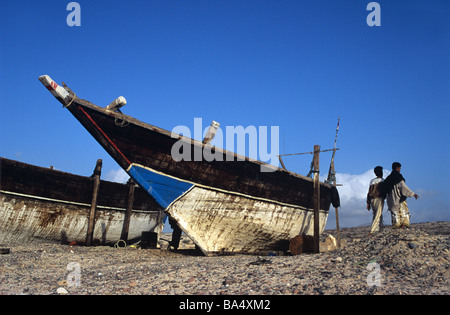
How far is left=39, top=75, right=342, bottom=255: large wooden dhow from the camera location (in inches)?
307

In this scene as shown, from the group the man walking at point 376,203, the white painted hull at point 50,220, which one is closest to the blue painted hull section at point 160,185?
the white painted hull at point 50,220

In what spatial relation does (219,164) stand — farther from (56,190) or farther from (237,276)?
(56,190)

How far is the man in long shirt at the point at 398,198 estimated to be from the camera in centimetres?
862

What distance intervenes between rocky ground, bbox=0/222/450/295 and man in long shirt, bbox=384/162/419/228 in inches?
56.0

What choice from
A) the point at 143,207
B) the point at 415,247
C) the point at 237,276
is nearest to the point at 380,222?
the point at 415,247

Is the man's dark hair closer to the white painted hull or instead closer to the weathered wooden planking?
the weathered wooden planking

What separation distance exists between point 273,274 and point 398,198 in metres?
5.00

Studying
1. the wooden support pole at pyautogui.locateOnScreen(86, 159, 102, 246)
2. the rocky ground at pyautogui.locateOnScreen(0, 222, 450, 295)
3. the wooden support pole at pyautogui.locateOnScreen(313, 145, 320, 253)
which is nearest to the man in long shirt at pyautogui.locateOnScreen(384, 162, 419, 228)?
the rocky ground at pyautogui.locateOnScreen(0, 222, 450, 295)

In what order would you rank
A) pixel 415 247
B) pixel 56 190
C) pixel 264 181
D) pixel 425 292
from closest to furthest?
pixel 425 292 → pixel 415 247 → pixel 264 181 → pixel 56 190

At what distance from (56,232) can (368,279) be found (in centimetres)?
1020

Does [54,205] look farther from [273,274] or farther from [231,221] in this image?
[273,274]

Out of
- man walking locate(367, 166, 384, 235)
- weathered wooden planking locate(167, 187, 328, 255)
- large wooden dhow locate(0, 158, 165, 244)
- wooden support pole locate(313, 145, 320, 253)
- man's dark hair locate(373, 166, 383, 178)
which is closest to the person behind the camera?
weathered wooden planking locate(167, 187, 328, 255)

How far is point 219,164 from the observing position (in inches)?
349

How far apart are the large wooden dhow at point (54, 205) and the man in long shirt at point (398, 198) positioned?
7492 millimetres
